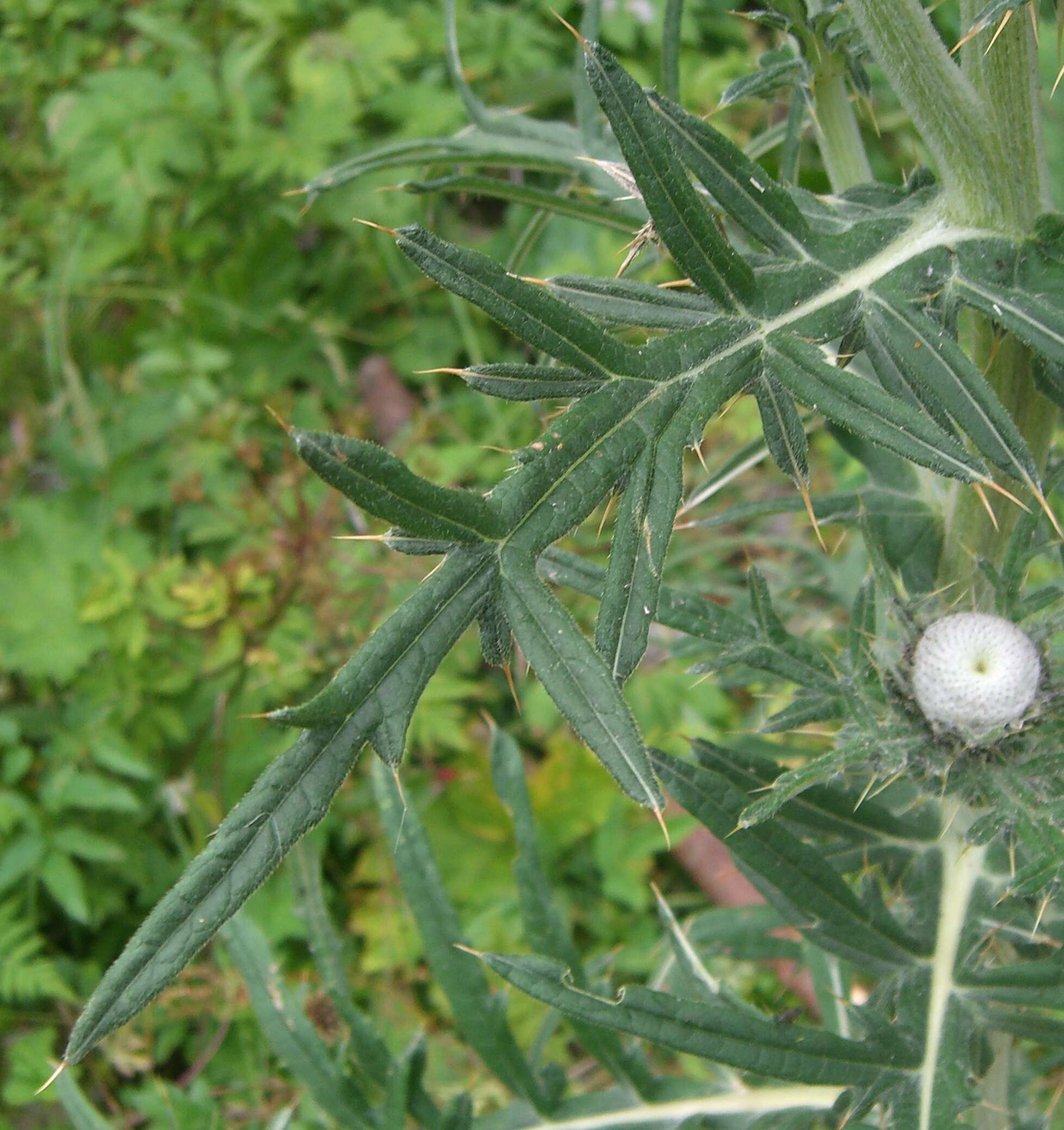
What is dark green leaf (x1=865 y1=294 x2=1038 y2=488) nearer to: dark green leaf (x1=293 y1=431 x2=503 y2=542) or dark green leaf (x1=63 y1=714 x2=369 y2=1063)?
dark green leaf (x1=293 y1=431 x2=503 y2=542)

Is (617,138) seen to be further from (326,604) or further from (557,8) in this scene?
(557,8)

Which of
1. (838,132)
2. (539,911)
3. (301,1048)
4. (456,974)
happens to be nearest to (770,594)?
(838,132)

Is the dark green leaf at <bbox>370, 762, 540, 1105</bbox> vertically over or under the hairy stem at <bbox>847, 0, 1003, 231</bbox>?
under

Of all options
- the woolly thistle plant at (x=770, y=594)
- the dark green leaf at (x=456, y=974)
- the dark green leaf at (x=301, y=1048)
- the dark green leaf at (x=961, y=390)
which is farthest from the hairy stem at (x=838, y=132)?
the dark green leaf at (x=301, y=1048)

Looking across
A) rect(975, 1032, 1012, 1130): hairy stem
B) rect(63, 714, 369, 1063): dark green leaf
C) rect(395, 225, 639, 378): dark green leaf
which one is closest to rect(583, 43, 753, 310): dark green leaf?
rect(395, 225, 639, 378): dark green leaf

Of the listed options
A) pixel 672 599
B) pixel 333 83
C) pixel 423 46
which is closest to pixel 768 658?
pixel 672 599

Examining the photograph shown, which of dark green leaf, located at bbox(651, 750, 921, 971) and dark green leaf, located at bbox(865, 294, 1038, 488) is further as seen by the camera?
dark green leaf, located at bbox(651, 750, 921, 971)

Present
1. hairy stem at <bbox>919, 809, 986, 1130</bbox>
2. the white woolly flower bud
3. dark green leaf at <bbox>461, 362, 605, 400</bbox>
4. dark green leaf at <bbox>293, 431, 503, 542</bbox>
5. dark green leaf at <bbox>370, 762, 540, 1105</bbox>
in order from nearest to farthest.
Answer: dark green leaf at <bbox>293, 431, 503, 542</bbox>
dark green leaf at <bbox>461, 362, 605, 400</bbox>
the white woolly flower bud
hairy stem at <bbox>919, 809, 986, 1130</bbox>
dark green leaf at <bbox>370, 762, 540, 1105</bbox>

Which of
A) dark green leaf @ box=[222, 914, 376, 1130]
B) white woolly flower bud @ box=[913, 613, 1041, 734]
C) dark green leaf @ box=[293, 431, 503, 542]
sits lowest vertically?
dark green leaf @ box=[222, 914, 376, 1130]

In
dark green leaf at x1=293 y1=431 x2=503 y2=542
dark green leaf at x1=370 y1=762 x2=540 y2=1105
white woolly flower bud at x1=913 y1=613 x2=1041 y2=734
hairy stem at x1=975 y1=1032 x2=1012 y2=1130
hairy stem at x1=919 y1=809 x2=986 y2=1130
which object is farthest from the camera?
dark green leaf at x1=370 y1=762 x2=540 y2=1105
